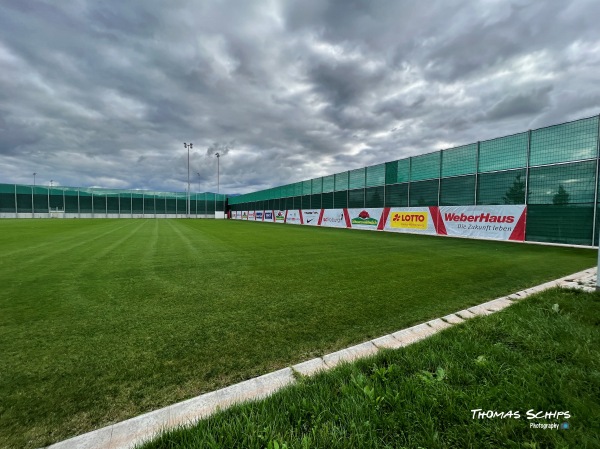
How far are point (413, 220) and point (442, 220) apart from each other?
2.18m

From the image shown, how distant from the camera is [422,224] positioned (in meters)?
18.3

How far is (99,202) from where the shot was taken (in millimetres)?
56062

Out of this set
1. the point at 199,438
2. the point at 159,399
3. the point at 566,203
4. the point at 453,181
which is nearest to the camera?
the point at 199,438

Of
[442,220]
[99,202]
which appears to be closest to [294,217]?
[442,220]

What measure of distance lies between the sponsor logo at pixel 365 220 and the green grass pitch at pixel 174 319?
15046mm

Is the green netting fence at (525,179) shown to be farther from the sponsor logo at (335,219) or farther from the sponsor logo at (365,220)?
the sponsor logo at (335,219)

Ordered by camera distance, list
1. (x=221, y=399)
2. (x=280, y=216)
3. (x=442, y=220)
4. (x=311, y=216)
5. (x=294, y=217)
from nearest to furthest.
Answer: (x=221, y=399) → (x=442, y=220) → (x=311, y=216) → (x=294, y=217) → (x=280, y=216)

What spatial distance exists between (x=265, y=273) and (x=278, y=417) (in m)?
4.41

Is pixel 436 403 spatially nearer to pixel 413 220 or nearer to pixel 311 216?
pixel 413 220

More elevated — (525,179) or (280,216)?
(525,179)

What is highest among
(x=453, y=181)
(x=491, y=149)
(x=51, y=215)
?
(x=491, y=149)

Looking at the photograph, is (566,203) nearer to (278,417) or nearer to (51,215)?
(278,417)

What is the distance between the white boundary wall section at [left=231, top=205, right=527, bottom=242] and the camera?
13828 mm

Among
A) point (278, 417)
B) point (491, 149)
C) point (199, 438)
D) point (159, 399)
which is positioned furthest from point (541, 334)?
point (491, 149)
